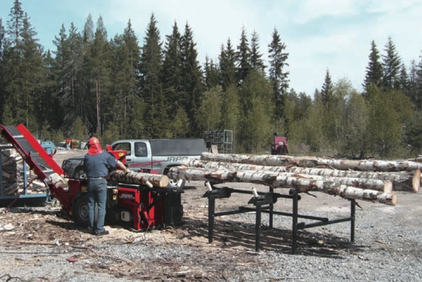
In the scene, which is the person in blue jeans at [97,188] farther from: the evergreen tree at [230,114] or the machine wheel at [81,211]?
the evergreen tree at [230,114]

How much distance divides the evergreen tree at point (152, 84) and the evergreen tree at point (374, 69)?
1528 inches

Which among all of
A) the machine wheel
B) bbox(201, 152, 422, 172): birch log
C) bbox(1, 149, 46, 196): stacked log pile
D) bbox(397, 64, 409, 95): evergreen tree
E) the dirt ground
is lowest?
the dirt ground

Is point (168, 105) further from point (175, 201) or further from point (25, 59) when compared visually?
point (175, 201)

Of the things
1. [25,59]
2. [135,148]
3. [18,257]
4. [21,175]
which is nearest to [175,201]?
[18,257]

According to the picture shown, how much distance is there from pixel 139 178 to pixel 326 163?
13.3 ft

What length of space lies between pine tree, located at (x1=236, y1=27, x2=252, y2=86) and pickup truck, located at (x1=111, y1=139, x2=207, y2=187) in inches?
2115

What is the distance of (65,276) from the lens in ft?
20.2

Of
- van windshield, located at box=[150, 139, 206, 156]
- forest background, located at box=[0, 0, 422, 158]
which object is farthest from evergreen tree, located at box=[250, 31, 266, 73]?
van windshield, located at box=[150, 139, 206, 156]

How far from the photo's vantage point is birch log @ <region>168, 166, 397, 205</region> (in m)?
6.91

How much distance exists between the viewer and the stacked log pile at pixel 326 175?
23.6 ft

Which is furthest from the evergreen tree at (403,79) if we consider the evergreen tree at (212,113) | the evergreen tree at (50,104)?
the evergreen tree at (50,104)

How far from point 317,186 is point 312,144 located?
4475cm

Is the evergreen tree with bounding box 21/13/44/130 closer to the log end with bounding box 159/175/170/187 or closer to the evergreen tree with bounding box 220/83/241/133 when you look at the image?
the evergreen tree with bounding box 220/83/241/133

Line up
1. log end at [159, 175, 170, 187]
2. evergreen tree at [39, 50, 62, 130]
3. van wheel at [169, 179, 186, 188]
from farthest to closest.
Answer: evergreen tree at [39, 50, 62, 130], van wheel at [169, 179, 186, 188], log end at [159, 175, 170, 187]
